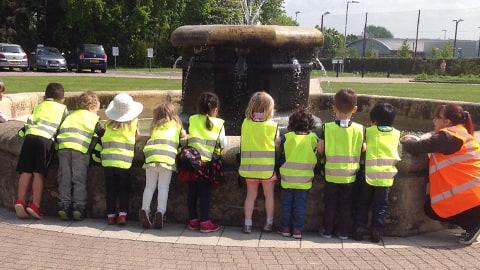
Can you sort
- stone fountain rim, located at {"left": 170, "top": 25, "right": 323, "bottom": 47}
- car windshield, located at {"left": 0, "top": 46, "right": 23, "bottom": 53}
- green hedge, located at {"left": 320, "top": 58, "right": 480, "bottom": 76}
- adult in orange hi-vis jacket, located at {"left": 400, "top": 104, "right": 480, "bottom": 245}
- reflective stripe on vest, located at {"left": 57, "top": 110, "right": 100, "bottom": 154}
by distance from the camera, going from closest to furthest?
adult in orange hi-vis jacket, located at {"left": 400, "top": 104, "right": 480, "bottom": 245} → reflective stripe on vest, located at {"left": 57, "top": 110, "right": 100, "bottom": 154} → stone fountain rim, located at {"left": 170, "top": 25, "right": 323, "bottom": 47} → car windshield, located at {"left": 0, "top": 46, "right": 23, "bottom": 53} → green hedge, located at {"left": 320, "top": 58, "right": 480, "bottom": 76}

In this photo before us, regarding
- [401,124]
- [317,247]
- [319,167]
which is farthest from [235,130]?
[401,124]

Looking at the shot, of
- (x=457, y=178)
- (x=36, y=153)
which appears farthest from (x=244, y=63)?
(x=457, y=178)

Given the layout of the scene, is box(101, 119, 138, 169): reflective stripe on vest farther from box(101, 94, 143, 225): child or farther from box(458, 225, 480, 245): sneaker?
box(458, 225, 480, 245): sneaker

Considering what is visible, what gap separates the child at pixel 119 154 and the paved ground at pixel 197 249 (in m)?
0.19

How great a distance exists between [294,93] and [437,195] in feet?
10.1

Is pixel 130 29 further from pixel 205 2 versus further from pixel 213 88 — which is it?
pixel 213 88

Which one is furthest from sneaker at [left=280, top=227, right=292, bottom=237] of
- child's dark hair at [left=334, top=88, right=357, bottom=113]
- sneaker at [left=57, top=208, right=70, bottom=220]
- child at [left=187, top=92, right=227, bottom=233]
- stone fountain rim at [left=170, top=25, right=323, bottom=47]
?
stone fountain rim at [left=170, top=25, right=323, bottom=47]

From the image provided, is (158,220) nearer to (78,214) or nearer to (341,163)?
(78,214)

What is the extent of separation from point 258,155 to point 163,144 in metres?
0.90

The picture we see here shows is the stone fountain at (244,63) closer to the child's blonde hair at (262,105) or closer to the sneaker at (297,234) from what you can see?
the child's blonde hair at (262,105)

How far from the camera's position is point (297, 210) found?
5027 mm

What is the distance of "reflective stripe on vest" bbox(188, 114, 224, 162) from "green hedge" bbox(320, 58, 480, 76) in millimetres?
39489

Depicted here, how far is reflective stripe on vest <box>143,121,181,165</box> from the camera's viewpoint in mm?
5090

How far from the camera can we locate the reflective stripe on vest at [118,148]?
17.0 ft
